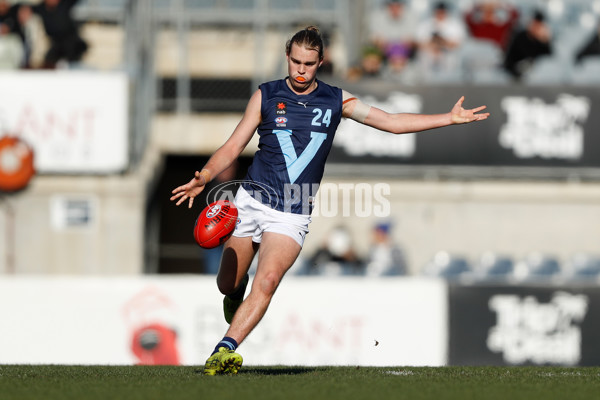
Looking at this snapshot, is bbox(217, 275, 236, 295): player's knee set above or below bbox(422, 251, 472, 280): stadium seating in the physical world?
above

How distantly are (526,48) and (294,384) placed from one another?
455 inches

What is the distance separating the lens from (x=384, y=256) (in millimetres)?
16172

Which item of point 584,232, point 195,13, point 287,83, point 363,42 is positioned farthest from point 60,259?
point 287,83

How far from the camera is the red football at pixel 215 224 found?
24.7 feet

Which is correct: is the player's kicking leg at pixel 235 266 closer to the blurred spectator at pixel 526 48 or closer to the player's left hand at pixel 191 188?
the player's left hand at pixel 191 188

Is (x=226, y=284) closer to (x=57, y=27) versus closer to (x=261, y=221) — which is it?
(x=261, y=221)

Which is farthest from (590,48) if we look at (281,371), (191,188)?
(191,188)

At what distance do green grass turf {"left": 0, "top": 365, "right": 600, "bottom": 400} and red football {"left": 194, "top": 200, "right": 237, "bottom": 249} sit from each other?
911 millimetres

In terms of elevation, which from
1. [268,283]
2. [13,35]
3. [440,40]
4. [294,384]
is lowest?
[294,384]

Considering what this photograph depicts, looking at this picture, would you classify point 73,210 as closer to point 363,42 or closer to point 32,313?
point 32,313

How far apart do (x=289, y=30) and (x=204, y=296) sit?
6.74 metres

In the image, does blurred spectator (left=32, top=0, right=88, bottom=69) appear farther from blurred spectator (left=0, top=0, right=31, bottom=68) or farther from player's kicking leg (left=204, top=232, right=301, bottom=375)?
player's kicking leg (left=204, top=232, right=301, bottom=375)

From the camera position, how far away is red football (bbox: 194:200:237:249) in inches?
296

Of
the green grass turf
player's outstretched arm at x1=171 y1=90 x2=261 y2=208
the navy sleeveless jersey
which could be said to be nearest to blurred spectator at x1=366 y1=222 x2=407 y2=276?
the green grass turf
